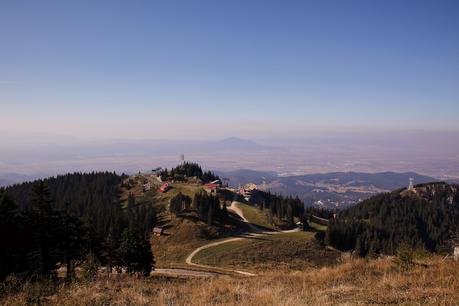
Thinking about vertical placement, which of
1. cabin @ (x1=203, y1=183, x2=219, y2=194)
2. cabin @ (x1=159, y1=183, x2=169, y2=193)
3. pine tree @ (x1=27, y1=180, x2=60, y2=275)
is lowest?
cabin @ (x1=159, y1=183, x2=169, y2=193)

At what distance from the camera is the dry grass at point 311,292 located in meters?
9.45

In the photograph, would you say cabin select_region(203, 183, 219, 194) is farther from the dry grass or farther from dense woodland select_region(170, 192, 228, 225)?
the dry grass

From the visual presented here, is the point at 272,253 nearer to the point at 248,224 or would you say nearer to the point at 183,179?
the point at 248,224

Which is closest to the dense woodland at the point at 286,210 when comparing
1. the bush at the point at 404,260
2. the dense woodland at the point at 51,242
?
the dense woodland at the point at 51,242

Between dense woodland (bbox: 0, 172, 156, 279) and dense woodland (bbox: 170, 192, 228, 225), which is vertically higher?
dense woodland (bbox: 0, 172, 156, 279)

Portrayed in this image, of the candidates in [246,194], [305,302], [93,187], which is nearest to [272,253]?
[305,302]

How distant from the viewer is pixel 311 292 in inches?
428

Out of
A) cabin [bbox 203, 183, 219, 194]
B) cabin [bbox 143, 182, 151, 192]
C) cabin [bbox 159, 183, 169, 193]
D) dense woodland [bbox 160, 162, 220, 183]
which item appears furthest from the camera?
dense woodland [bbox 160, 162, 220, 183]

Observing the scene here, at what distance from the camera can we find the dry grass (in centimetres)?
945

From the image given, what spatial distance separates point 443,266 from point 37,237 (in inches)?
1457

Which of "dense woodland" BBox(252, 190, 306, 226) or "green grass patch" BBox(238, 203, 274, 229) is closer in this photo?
"green grass patch" BBox(238, 203, 274, 229)

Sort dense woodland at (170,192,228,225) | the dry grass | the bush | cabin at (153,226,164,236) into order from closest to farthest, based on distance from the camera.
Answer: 1. the dry grass
2. the bush
3. cabin at (153,226,164,236)
4. dense woodland at (170,192,228,225)

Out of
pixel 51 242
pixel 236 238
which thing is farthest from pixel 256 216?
pixel 51 242

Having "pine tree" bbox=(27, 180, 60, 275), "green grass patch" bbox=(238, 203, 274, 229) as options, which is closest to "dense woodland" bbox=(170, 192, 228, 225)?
"green grass patch" bbox=(238, 203, 274, 229)
